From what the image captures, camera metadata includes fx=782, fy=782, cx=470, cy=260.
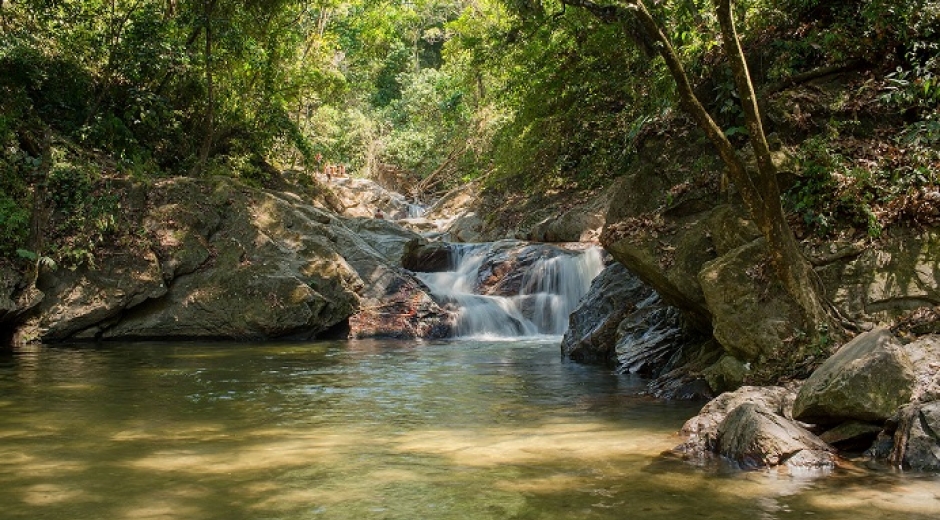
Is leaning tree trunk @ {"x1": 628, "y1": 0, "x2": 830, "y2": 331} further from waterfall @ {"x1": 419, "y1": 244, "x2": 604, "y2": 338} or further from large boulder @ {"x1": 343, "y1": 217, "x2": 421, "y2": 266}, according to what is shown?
large boulder @ {"x1": 343, "y1": 217, "x2": 421, "y2": 266}

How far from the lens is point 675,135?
9234mm

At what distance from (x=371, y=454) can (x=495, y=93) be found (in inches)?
558

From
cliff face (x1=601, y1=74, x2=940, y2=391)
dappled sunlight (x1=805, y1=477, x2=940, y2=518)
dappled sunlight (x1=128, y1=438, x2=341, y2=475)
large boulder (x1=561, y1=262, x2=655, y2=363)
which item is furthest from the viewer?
large boulder (x1=561, y1=262, x2=655, y2=363)

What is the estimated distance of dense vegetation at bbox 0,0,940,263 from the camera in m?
7.57

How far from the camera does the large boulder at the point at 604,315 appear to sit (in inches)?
420

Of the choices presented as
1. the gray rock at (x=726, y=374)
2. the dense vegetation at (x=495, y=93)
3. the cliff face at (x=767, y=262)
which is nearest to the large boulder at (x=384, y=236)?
the dense vegetation at (x=495, y=93)

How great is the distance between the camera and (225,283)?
1414cm

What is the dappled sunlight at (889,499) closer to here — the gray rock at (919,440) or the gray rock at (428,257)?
the gray rock at (919,440)

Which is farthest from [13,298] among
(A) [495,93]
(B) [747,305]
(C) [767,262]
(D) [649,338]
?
(C) [767,262]

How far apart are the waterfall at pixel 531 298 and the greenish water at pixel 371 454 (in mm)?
6069

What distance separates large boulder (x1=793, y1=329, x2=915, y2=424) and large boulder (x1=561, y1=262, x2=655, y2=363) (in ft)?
16.8

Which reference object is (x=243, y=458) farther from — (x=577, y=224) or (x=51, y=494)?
(x=577, y=224)

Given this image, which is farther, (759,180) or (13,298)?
(13,298)

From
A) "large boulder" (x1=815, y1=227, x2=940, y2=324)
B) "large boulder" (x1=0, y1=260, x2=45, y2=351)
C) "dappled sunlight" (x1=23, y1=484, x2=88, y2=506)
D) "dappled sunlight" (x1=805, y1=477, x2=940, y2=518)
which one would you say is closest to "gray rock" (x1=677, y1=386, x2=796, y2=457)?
"dappled sunlight" (x1=805, y1=477, x2=940, y2=518)
